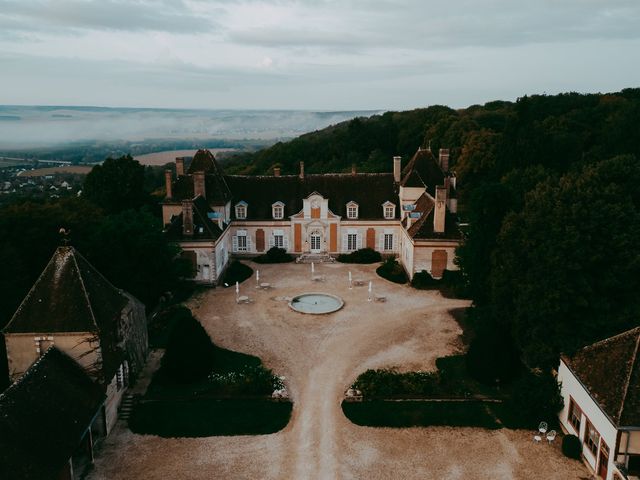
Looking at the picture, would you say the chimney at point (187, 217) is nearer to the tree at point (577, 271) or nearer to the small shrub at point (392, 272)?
the small shrub at point (392, 272)

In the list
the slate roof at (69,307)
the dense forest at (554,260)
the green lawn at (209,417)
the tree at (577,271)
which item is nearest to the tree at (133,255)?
the slate roof at (69,307)

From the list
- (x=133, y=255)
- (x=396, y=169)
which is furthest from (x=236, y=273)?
(x=396, y=169)

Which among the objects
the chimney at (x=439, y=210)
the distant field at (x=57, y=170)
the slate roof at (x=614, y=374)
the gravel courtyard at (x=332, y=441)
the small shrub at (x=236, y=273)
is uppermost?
the distant field at (x=57, y=170)

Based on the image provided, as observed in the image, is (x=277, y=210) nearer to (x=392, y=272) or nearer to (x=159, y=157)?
(x=392, y=272)

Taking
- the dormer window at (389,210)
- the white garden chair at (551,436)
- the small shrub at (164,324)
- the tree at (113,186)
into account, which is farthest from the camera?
the tree at (113,186)

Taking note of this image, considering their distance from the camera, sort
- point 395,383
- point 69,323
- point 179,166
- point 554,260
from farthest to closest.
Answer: point 179,166, point 395,383, point 554,260, point 69,323

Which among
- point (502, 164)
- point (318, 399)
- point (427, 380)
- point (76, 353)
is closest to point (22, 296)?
point (76, 353)
